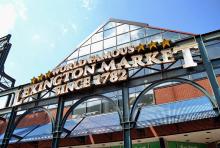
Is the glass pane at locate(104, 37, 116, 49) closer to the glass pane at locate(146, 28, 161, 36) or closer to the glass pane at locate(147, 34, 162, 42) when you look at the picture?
the glass pane at locate(146, 28, 161, 36)

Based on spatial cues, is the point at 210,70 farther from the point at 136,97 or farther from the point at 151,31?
the point at 151,31

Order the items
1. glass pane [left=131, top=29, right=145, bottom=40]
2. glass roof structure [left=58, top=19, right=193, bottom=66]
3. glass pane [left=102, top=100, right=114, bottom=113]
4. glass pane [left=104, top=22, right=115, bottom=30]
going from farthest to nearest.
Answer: glass pane [left=104, top=22, right=115, bottom=30]
glass pane [left=131, top=29, right=145, bottom=40]
glass roof structure [left=58, top=19, right=193, bottom=66]
glass pane [left=102, top=100, right=114, bottom=113]

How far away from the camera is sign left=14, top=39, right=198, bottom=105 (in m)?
12.5

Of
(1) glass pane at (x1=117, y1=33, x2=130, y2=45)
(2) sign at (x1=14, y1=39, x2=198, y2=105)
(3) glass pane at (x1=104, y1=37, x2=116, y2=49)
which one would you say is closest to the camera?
(2) sign at (x1=14, y1=39, x2=198, y2=105)

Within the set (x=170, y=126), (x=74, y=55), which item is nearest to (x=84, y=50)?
(x=74, y=55)

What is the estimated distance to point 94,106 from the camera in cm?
1967

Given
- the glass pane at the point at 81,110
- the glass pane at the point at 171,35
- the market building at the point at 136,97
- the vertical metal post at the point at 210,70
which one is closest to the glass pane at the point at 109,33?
the market building at the point at 136,97

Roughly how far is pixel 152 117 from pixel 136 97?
1.67 m

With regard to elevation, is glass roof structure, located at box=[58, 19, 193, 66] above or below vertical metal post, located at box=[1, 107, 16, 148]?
above

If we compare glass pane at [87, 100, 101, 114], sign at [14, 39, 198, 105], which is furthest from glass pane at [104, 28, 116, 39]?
sign at [14, 39, 198, 105]

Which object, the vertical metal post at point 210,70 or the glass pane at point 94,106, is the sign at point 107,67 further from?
the glass pane at point 94,106

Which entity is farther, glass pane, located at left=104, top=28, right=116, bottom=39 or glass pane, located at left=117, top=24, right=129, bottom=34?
glass pane, located at left=104, top=28, right=116, bottom=39

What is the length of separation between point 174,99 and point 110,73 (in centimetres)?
637

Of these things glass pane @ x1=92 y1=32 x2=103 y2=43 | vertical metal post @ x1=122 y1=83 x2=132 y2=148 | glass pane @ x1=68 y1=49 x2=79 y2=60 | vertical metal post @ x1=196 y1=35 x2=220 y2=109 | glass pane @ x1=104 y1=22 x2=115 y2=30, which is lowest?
vertical metal post @ x1=122 y1=83 x2=132 y2=148
